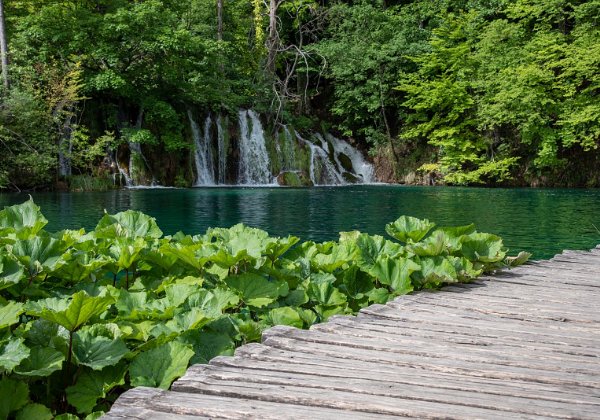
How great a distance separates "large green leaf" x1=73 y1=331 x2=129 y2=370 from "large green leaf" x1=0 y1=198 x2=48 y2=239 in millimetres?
1354

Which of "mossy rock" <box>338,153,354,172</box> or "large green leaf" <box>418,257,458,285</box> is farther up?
"mossy rock" <box>338,153,354,172</box>

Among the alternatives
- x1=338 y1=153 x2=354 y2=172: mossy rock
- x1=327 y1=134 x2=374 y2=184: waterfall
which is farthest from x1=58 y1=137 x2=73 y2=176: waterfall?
x1=338 y1=153 x2=354 y2=172: mossy rock

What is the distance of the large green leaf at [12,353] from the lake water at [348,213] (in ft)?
24.2

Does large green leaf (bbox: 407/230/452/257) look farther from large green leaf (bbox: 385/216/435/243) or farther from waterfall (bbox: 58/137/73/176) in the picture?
waterfall (bbox: 58/137/73/176)

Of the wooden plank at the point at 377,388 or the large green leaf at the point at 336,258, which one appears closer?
the wooden plank at the point at 377,388

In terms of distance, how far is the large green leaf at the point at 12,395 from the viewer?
1.79 m

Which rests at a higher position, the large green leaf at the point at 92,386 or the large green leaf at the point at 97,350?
the large green leaf at the point at 97,350

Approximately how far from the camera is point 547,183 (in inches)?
970

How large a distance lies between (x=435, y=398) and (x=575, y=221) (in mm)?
11625

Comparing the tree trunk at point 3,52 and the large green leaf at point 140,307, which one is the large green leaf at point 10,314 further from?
the tree trunk at point 3,52

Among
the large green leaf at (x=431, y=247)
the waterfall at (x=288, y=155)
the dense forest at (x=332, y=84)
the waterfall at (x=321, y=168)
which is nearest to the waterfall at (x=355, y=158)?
the dense forest at (x=332, y=84)

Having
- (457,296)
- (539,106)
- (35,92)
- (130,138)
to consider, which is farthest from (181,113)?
(457,296)

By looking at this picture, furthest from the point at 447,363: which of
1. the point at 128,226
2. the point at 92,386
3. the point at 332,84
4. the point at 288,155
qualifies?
the point at 332,84

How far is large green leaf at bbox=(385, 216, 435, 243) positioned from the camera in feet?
12.6
